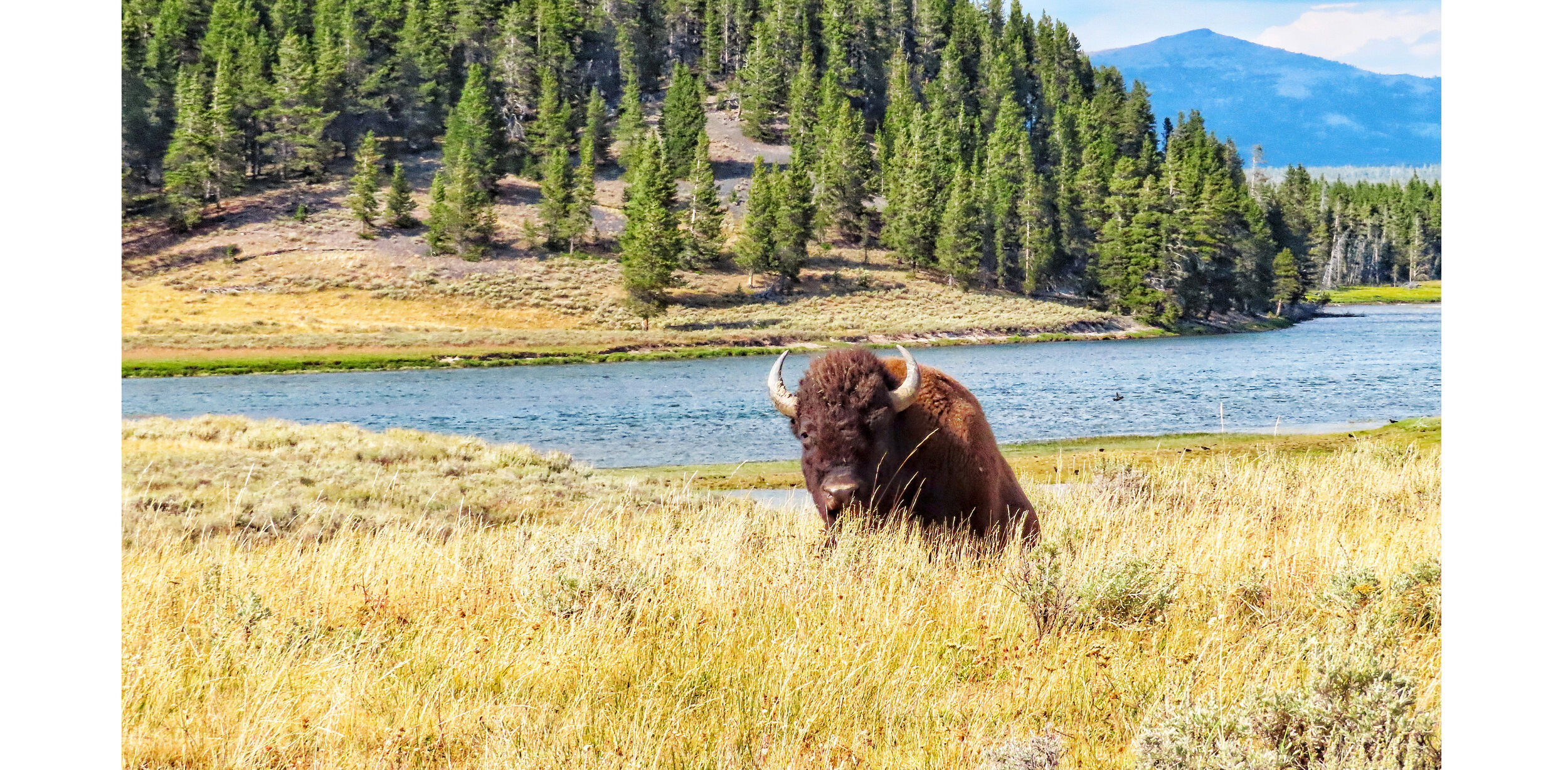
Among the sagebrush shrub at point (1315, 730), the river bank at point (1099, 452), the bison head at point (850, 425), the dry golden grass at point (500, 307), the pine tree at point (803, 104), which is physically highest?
the pine tree at point (803, 104)

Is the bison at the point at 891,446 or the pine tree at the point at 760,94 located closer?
the bison at the point at 891,446

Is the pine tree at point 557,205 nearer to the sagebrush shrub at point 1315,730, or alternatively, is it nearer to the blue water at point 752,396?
the blue water at point 752,396

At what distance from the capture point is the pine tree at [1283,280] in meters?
96.7

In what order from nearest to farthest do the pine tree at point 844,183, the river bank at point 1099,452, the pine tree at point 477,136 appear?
the river bank at point 1099,452 → the pine tree at point 477,136 → the pine tree at point 844,183

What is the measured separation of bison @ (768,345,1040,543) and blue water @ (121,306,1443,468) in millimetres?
17441

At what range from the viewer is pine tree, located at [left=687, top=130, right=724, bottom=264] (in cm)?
8088

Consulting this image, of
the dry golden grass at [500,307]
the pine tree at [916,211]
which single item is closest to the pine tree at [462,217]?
the dry golden grass at [500,307]

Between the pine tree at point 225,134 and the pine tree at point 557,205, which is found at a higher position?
the pine tree at point 225,134

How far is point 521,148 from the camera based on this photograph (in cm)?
10238

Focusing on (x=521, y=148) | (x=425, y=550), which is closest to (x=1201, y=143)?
(x=521, y=148)

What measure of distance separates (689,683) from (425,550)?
12.8 ft

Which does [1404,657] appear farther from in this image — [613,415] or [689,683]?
[613,415]

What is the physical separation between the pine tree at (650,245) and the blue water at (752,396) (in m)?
13.6

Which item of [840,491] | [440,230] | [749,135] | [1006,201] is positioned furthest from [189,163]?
[840,491]
